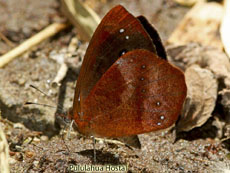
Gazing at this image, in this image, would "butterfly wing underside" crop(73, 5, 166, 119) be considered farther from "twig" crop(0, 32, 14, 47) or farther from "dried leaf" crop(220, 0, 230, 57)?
"twig" crop(0, 32, 14, 47)

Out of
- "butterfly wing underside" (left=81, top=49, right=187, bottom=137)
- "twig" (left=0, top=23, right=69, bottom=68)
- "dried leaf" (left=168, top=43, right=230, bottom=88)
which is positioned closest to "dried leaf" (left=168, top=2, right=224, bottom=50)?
"dried leaf" (left=168, top=43, right=230, bottom=88)

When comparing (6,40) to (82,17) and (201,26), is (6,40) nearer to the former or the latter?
(82,17)

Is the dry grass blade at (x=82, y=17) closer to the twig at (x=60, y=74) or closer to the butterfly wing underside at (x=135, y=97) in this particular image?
the twig at (x=60, y=74)

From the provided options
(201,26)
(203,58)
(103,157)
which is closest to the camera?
(103,157)

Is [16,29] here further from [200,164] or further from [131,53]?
[200,164]

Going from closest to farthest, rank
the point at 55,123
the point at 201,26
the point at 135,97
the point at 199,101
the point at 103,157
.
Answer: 1. the point at 135,97
2. the point at 103,157
3. the point at 199,101
4. the point at 55,123
5. the point at 201,26

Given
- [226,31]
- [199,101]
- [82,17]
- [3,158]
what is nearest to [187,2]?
[226,31]
